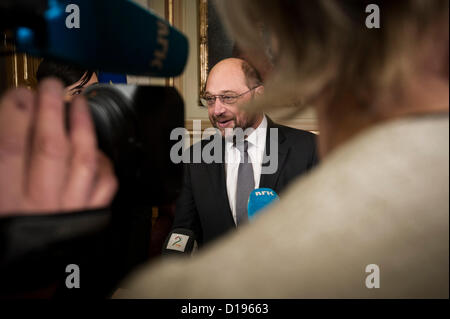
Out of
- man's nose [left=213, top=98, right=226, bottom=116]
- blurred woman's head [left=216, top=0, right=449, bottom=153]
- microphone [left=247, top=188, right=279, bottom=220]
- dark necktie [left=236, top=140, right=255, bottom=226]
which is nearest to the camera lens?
blurred woman's head [left=216, top=0, right=449, bottom=153]

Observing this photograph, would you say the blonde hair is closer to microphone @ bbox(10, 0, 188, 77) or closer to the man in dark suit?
microphone @ bbox(10, 0, 188, 77)

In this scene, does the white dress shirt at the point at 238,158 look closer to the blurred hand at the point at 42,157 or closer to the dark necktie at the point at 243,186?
the dark necktie at the point at 243,186

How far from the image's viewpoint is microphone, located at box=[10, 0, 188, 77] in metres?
0.34

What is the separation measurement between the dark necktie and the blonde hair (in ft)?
3.27

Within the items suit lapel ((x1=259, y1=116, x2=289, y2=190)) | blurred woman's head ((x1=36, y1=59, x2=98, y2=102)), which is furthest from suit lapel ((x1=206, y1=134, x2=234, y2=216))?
blurred woman's head ((x1=36, y1=59, x2=98, y2=102))

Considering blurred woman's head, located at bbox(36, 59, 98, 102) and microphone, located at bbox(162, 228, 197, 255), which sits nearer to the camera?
microphone, located at bbox(162, 228, 197, 255)

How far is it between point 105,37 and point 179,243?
2.76ft

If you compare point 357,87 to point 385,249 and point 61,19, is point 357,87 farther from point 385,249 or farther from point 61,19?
point 61,19

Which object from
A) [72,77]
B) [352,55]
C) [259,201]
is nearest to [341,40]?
[352,55]

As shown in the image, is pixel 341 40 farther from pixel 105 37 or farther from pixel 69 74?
pixel 69 74

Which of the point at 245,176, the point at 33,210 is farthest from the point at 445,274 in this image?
the point at 245,176

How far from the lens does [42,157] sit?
0.31 meters

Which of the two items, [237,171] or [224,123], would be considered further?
[224,123]
